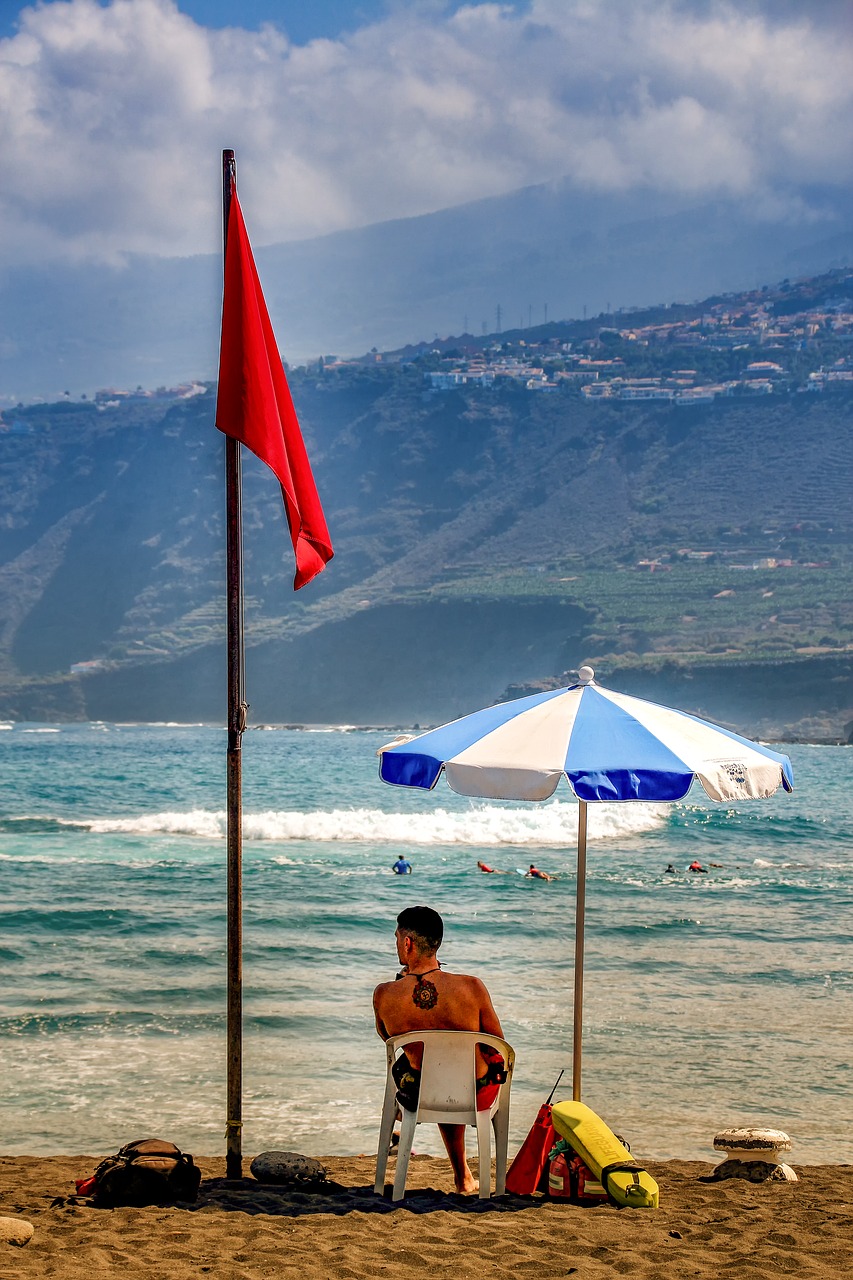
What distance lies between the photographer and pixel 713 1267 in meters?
4.12

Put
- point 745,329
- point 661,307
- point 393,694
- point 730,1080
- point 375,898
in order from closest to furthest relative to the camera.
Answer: point 730,1080
point 375,898
point 393,694
point 745,329
point 661,307

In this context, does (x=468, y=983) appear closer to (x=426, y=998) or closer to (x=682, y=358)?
(x=426, y=998)

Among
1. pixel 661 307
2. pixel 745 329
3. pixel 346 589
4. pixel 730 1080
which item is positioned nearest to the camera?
pixel 730 1080

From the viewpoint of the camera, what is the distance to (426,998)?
4.96m

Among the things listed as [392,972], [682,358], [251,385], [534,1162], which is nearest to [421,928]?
[534,1162]

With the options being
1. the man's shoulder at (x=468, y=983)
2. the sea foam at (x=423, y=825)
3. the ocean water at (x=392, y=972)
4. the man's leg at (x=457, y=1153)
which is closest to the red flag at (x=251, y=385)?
the man's shoulder at (x=468, y=983)

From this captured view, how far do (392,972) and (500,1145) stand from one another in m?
7.69

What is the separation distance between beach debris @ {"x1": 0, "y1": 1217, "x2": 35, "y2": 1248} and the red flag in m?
2.27

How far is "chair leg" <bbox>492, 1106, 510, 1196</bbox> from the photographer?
4.94 metres

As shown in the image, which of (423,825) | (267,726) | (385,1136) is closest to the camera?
(385,1136)

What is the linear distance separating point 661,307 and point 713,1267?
188 m

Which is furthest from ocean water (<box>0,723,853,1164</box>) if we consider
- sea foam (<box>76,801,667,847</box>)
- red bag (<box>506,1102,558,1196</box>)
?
red bag (<box>506,1102,558,1196</box>)

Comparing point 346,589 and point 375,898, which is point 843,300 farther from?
point 375,898

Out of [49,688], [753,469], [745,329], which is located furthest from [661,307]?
[49,688]
